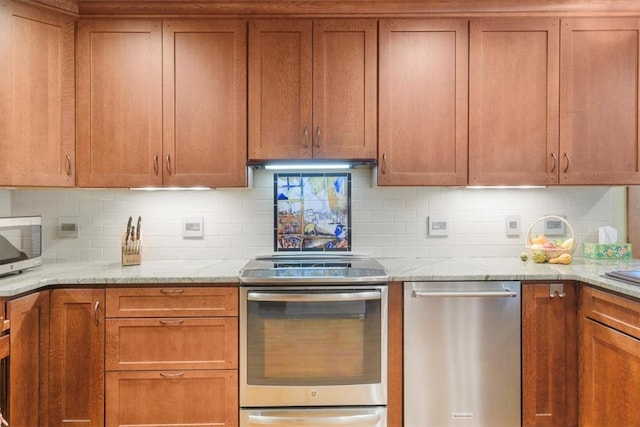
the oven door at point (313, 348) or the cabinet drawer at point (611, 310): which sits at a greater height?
the cabinet drawer at point (611, 310)

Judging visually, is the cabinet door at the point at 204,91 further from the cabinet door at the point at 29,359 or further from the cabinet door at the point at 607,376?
the cabinet door at the point at 607,376

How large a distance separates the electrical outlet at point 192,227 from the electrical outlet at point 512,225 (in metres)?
1.94

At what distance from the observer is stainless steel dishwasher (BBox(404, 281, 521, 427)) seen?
6.37ft

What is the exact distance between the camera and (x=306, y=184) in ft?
8.36

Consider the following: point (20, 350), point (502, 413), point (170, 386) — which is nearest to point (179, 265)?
point (170, 386)

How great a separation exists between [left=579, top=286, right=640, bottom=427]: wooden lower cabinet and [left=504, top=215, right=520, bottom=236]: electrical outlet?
2.28 ft

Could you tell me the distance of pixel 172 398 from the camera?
1917 millimetres

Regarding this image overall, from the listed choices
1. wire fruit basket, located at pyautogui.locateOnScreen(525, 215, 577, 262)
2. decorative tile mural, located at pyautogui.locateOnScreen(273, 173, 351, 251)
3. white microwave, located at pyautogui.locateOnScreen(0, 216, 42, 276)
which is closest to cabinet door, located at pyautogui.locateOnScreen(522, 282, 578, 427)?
wire fruit basket, located at pyautogui.locateOnScreen(525, 215, 577, 262)

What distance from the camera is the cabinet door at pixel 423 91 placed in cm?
223

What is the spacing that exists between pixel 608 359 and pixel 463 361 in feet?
1.97

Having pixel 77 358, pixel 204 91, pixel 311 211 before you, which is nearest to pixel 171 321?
pixel 77 358

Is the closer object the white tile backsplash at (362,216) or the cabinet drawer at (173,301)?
the cabinet drawer at (173,301)

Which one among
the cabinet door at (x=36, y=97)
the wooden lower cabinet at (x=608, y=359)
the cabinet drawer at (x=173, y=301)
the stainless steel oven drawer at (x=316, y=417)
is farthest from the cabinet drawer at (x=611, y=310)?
the cabinet door at (x=36, y=97)

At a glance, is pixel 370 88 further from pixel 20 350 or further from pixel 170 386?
pixel 20 350
